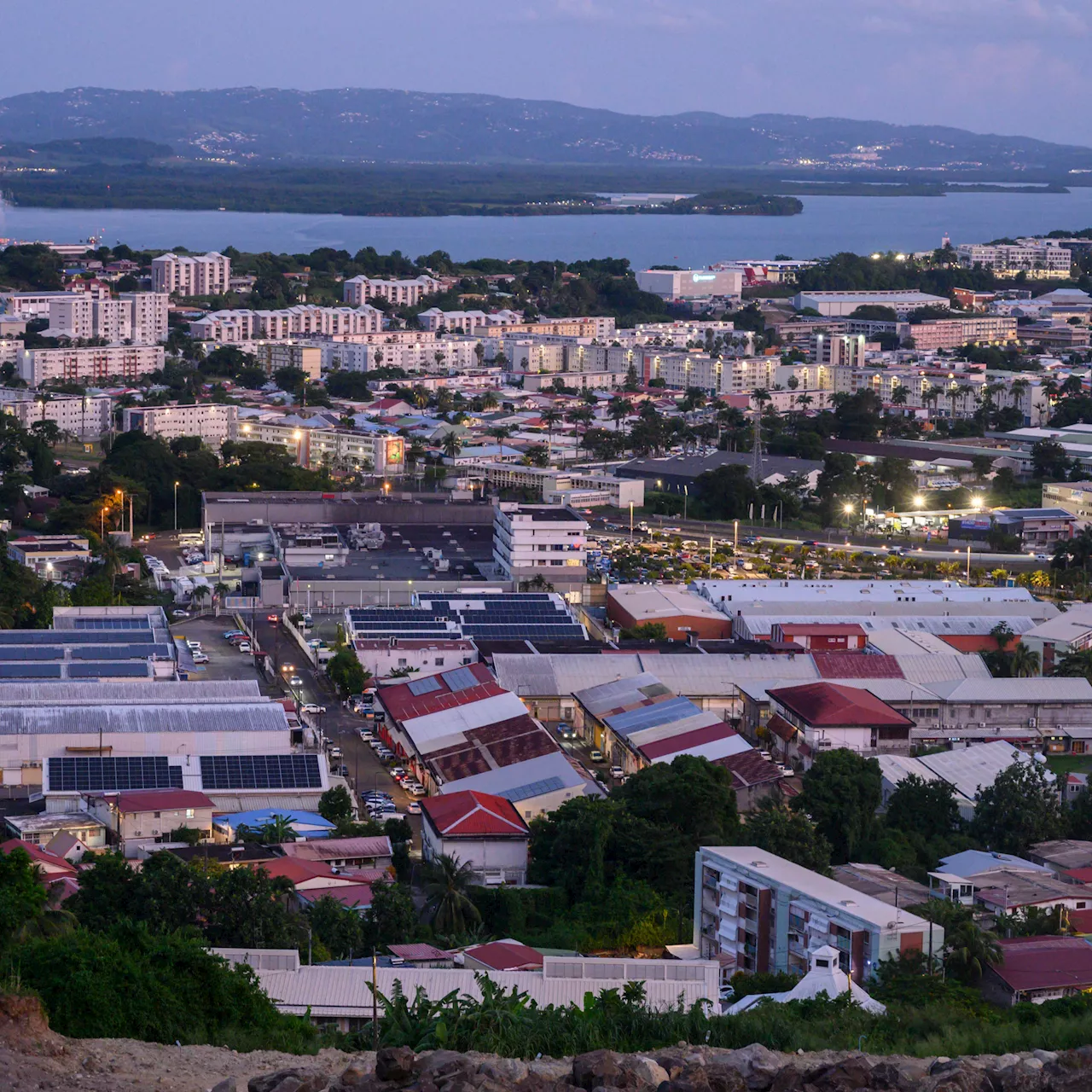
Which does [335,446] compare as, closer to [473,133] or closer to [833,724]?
[833,724]

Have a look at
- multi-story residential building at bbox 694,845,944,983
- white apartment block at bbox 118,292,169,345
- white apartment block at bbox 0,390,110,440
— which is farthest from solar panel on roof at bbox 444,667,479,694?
white apartment block at bbox 118,292,169,345

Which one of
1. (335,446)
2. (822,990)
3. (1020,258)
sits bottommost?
(335,446)

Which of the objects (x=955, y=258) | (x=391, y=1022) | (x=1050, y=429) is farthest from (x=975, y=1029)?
(x=955, y=258)

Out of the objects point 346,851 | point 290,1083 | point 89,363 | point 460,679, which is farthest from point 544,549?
point 89,363

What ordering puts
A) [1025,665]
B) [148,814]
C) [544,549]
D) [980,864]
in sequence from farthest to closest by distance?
1. [544,549]
2. [1025,665]
3. [148,814]
4. [980,864]

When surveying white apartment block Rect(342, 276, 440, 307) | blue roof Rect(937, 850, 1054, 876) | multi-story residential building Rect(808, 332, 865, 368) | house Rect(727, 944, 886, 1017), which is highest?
white apartment block Rect(342, 276, 440, 307)

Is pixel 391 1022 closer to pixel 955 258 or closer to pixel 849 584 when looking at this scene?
pixel 849 584

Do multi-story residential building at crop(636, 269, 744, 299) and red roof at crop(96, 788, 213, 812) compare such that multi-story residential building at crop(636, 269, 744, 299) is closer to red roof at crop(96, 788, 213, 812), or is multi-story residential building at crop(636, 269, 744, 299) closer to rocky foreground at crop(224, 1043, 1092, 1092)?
red roof at crop(96, 788, 213, 812)
